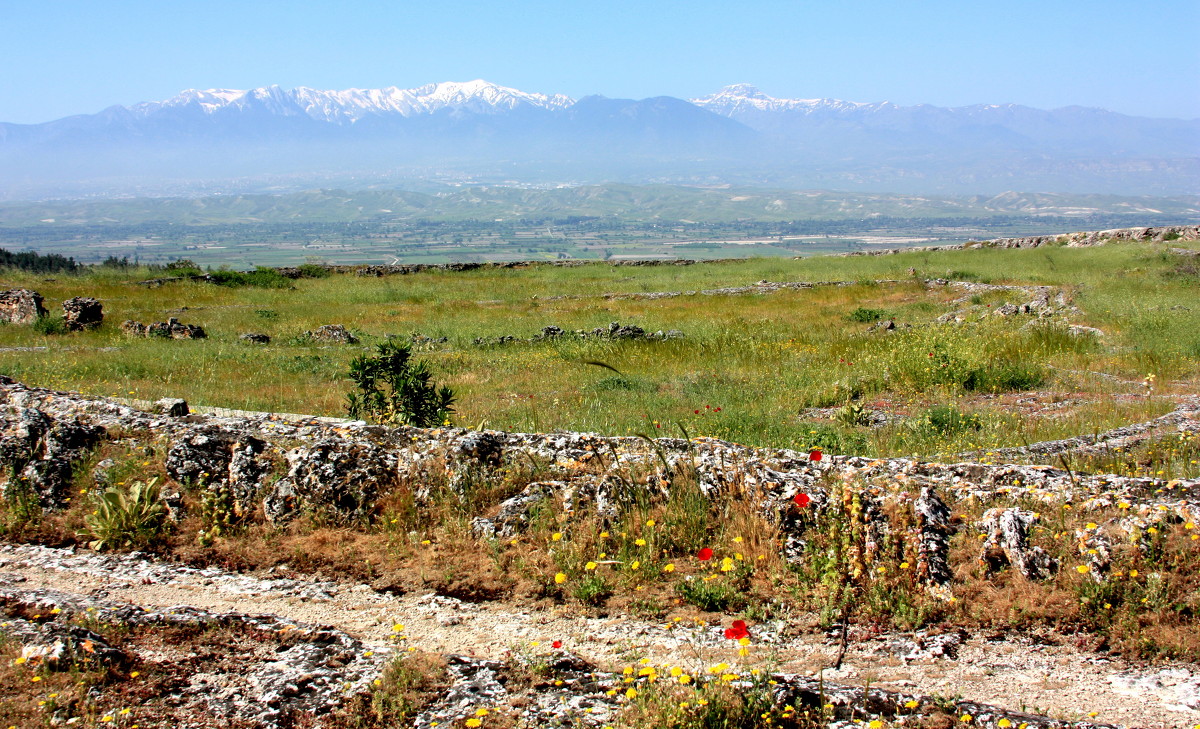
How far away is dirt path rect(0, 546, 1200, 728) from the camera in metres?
3.41

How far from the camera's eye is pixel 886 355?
46.5ft

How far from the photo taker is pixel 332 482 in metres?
5.63

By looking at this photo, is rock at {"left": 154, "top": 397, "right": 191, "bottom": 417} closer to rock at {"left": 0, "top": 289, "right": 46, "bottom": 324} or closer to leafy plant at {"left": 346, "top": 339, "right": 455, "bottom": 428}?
leafy plant at {"left": 346, "top": 339, "right": 455, "bottom": 428}

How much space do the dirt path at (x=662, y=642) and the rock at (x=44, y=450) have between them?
698mm

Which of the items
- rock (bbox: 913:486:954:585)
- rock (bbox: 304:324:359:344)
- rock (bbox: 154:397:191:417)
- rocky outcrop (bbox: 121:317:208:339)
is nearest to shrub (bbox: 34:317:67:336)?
rocky outcrop (bbox: 121:317:208:339)

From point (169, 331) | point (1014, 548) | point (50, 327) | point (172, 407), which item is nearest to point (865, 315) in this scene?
point (1014, 548)

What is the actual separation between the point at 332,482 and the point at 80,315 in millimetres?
20341

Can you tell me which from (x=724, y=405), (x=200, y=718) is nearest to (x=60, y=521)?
(x=200, y=718)

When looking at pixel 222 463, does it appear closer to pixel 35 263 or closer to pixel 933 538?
pixel 933 538

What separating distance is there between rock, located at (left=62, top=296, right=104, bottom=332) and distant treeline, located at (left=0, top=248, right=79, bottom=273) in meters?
19.1

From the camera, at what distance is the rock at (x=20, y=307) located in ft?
70.5

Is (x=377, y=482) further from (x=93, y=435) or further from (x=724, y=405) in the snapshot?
(x=724, y=405)

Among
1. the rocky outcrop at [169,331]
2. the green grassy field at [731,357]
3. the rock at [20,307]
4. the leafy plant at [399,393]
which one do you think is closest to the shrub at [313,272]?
the green grassy field at [731,357]

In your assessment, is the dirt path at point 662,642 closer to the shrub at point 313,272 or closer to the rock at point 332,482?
the rock at point 332,482
